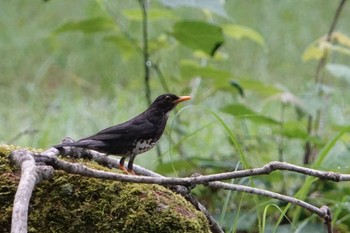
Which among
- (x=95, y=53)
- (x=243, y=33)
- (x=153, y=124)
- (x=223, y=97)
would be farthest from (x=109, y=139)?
(x=95, y=53)

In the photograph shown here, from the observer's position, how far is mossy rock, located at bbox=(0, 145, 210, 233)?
246 centimetres

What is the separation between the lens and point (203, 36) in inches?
181

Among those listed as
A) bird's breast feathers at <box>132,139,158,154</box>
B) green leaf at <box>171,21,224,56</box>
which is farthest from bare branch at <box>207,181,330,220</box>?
green leaf at <box>171,21,224,56</box>

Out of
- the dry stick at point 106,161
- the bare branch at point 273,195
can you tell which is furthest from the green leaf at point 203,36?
the bare branch at point 273,195

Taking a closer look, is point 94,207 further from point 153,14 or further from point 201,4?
point 153,14

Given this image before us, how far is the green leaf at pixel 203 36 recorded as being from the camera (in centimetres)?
457

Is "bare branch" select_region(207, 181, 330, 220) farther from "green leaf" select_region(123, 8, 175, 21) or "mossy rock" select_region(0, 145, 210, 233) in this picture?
"green leaf" select_region(123, 8, 175, 21)

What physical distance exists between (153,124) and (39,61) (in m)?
7.25

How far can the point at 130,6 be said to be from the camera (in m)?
11.4

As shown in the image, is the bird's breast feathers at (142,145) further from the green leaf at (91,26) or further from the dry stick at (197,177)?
the green leaf at (91,26)

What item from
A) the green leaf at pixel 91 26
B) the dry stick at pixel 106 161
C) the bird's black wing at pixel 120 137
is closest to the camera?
the dry stick at pixel 106 161

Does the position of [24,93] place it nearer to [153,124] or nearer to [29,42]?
[29,42]

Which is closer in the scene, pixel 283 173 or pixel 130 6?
pixel 283 173

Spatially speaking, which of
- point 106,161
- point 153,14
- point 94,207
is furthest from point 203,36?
point 94,207
